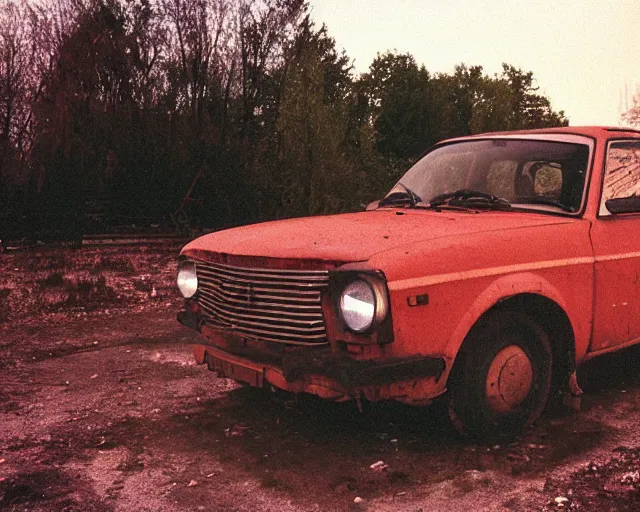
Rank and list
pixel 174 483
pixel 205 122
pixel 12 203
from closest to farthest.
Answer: pixel 174 483, pixel 12 203, pixel 205 122

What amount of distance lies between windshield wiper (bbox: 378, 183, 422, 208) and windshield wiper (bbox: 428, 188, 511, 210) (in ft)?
0.72

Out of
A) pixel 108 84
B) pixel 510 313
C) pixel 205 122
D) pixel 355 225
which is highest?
pixel 108 84

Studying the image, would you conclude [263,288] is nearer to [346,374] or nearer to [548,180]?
[346,374]

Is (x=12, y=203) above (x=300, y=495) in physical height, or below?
above

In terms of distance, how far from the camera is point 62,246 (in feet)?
53.8

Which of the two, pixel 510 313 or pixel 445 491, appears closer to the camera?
pixel 445 491

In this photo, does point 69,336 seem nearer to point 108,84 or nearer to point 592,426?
point 592,426

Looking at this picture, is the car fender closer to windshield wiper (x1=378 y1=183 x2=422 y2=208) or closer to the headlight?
windshield wiper (x1=378 y1=183 x2=422 y2=208)

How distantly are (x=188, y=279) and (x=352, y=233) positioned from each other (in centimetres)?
119

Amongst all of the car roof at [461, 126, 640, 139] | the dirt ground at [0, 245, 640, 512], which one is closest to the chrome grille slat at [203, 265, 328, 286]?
the dirt ground at [0, 245, 640, 512]

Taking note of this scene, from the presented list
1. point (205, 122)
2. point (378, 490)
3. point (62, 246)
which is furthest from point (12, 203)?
point (378, 490)

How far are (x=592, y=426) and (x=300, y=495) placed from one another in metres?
1.91

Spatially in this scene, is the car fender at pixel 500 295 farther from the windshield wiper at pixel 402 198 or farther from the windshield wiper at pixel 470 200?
the windshield wiper at pixel 402 198

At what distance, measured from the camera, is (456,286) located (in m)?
3.47
